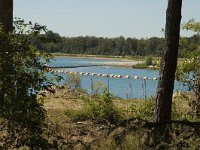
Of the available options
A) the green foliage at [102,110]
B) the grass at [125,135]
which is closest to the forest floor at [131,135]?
the grass at [125,135]

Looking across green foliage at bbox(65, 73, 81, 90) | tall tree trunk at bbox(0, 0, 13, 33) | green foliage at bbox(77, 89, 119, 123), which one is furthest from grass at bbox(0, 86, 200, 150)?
green foliage at bbox(65, 73, 81, 90)

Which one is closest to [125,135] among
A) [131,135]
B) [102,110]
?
[131,135]

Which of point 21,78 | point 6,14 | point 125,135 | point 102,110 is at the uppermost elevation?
point 6,14

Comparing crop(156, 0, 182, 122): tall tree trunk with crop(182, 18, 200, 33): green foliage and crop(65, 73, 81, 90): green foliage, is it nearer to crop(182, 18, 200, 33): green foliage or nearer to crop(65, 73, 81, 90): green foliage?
crop(182, 18, 200, 33): green foliage

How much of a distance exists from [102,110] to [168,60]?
3.28 meters

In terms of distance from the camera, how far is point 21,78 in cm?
661

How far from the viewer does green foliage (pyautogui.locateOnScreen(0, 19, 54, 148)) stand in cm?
659

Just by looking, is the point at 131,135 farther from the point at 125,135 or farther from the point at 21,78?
the point at 21,78

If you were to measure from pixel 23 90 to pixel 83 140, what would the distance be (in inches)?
100

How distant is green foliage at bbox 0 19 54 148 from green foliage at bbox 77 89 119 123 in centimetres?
509

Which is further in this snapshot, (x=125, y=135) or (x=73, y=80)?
(x=73, y=80)

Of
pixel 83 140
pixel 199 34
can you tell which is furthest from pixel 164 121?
pixel 199 34

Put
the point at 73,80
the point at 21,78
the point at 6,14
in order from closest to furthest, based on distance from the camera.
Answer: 1. the point at 21,78
2. the point at 6,14
3. the point at 73,80

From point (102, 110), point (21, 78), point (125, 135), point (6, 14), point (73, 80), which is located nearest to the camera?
point (21, 78)
